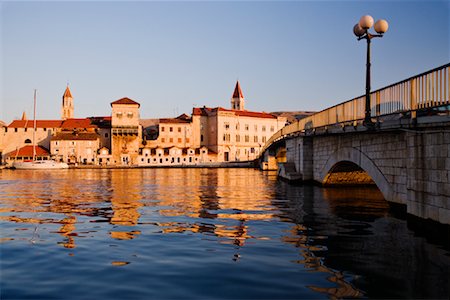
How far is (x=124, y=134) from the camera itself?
10631 centimetres

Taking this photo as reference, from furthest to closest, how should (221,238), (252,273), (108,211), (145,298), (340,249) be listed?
(108,211), (221,238), (340,249), (252,273), (145,298)

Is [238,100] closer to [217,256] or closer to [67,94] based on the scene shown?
[67,94]

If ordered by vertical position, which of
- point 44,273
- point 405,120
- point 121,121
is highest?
point 121,121

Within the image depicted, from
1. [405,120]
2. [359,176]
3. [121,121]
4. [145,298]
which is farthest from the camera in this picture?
[121,121]

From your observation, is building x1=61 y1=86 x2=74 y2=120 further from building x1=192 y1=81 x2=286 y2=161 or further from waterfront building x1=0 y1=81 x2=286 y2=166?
building x1=192 y1=81 x2=286 y2=161

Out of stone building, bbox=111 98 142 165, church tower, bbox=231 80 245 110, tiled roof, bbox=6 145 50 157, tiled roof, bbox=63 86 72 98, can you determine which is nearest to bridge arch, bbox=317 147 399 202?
stone building, bbox=111 98 142 165

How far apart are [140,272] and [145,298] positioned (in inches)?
60.5

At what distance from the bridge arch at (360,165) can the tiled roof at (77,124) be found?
96109 millimetres

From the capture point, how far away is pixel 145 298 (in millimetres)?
6473

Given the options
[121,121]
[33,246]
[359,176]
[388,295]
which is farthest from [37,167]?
[388,295]

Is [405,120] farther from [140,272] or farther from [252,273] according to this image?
[140,272]

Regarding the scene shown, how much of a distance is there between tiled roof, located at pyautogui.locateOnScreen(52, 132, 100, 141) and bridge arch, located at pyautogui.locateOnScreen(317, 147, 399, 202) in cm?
8879

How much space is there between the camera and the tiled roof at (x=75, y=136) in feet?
348

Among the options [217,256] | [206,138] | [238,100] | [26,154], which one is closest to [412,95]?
[217,256]
